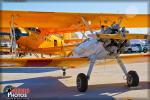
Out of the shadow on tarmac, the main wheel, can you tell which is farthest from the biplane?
the shadow on tarmac

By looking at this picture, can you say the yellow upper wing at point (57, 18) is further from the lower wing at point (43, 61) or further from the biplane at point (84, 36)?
the lower wing at point (43, 61)

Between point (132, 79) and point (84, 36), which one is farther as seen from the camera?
point (84, 36)

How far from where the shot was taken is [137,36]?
7.26 metres

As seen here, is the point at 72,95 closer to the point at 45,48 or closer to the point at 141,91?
the point at 141,91

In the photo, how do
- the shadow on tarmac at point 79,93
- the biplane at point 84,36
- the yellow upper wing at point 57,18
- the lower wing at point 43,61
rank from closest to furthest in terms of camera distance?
1. the shadow on tarmac at point 79,93
2. the biplane at point 84,36
3. the lower wing at point 43,61
4. the yellow upper wing at point 57,18

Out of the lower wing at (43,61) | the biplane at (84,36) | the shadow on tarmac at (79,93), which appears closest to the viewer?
the shadow on tarmac at (79,93)

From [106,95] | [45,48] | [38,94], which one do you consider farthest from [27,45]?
[106,95]

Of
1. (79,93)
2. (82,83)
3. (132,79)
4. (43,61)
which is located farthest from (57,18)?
(132,79)

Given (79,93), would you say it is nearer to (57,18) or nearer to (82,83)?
(82,83)

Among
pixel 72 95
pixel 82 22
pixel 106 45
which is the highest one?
pixel 82 22

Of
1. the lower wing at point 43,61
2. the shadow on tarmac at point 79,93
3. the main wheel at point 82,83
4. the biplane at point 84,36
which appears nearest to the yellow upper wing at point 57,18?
the biplane at point 84,36

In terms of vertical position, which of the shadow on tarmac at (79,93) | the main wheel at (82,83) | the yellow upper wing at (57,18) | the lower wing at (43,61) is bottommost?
the shadow on tarmac at (79,93)

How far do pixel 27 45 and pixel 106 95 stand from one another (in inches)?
251

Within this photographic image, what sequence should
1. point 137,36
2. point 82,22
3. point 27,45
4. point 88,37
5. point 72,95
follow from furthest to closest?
point 27,45 < point 82,22 < point 88,37 < point 72,95 < point 137,36
